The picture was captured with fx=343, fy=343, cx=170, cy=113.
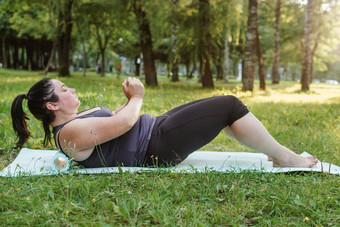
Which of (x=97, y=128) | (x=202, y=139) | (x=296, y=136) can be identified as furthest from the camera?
(x=296, y=136)

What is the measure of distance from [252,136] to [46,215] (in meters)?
1.82

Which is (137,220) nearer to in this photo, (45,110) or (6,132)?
(45,110)

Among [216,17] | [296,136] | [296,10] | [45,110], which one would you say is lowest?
[296,136]

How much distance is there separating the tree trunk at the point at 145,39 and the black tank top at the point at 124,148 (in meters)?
10.7

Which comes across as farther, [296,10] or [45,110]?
[296,10]

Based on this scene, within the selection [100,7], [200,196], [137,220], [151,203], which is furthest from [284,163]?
[100,7]

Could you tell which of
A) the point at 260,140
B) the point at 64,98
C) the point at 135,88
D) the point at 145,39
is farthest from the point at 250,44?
the point at 64,98

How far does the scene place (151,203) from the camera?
2.40m

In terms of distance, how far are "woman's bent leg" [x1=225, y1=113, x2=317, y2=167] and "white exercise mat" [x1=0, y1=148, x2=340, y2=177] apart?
0.11 metres

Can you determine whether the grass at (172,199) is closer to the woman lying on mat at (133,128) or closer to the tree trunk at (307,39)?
the woman lying on mat at (133,128)

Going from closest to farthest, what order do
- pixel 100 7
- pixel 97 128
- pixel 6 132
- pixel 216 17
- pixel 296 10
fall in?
pixel 97 128, pixel 6 132, pixel 216 17, pixel 100 7, pixel 296 10

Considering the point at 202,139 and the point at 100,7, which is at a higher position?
the point at 100,7

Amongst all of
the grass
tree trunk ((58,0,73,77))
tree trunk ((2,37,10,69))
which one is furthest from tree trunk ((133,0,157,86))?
tree trunk ((2,37,10,69))

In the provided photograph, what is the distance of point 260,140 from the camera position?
3086 millimetres
